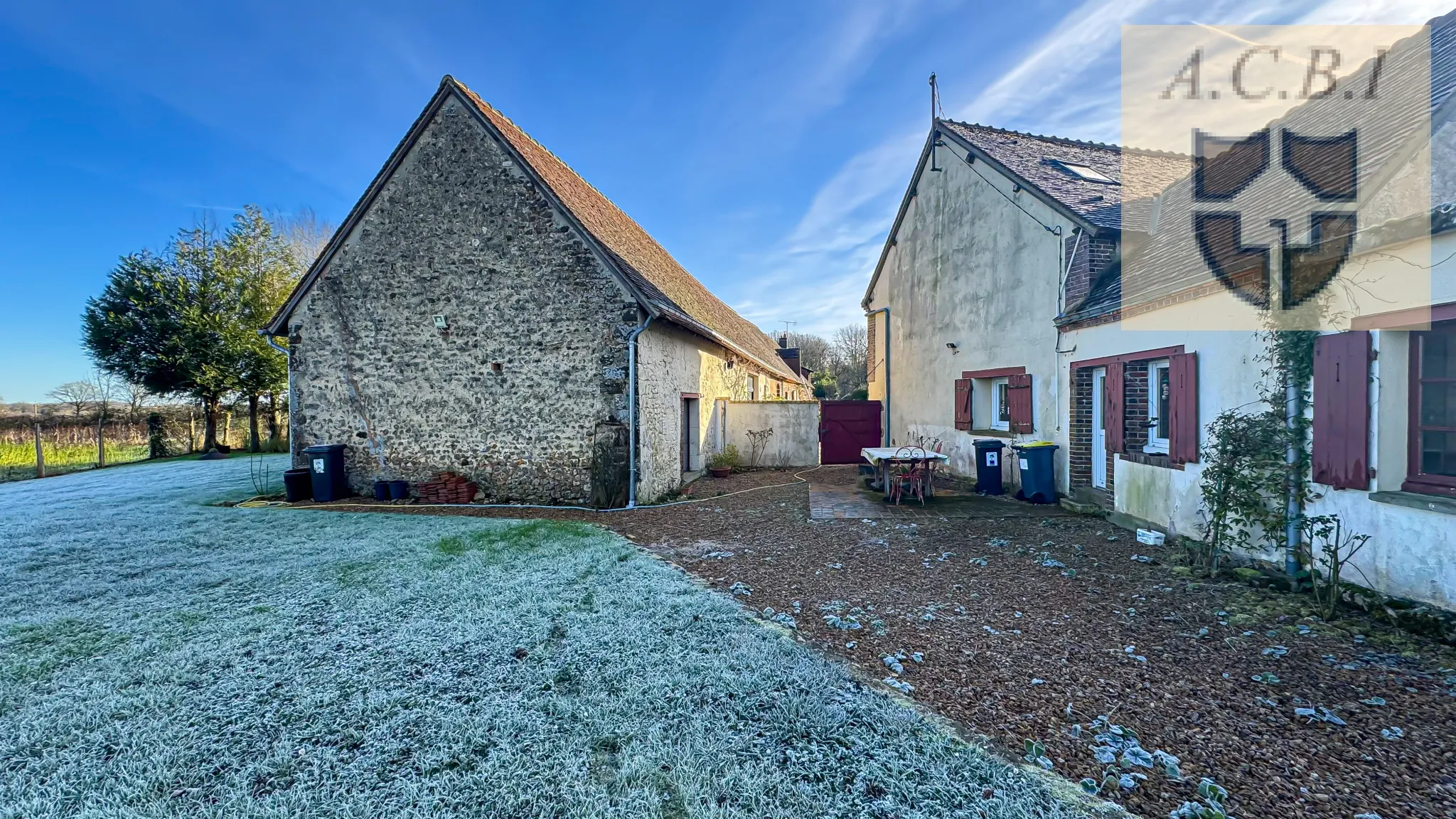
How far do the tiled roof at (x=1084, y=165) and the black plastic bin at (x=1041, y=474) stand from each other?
3.19m

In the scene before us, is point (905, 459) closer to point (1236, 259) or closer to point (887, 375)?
point (1236, 259)

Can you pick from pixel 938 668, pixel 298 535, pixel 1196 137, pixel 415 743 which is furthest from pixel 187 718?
pixel 1196 137

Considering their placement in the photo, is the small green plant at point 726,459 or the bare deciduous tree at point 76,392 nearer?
the small green plant at point 726,459

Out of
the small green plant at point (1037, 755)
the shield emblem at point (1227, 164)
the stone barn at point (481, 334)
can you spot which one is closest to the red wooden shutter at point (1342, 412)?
the shield emblem at point (1227, 164)

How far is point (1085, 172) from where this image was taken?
10.1 m

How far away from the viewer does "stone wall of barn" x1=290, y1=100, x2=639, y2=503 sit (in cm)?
920

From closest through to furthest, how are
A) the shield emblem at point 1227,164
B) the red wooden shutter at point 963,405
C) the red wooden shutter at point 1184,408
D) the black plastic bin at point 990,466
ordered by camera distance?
the red wooden shutter at point 1184,408 → the shield emblem at point 1227,164 → the black plastic bin at point 990,466 → the red wooden shutter at point 963,405

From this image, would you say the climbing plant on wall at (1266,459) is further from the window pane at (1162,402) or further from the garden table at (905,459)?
the garden table at (905,459)

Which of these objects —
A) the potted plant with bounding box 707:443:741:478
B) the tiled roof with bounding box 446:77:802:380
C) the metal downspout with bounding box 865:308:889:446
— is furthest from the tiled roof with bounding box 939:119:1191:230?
the potted plant with bounding box 707:443:741:478

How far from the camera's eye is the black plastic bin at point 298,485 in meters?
9.66

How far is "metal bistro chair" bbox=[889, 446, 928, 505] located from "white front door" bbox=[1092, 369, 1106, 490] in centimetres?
223

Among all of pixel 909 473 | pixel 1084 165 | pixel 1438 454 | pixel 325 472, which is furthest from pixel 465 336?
pixel 1084 165

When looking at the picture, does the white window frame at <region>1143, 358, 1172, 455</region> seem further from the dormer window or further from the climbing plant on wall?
the dormer window

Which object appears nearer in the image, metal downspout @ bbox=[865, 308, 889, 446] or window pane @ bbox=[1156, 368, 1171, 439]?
window pane @ bbox=[1156, 368, 1171, 439]
